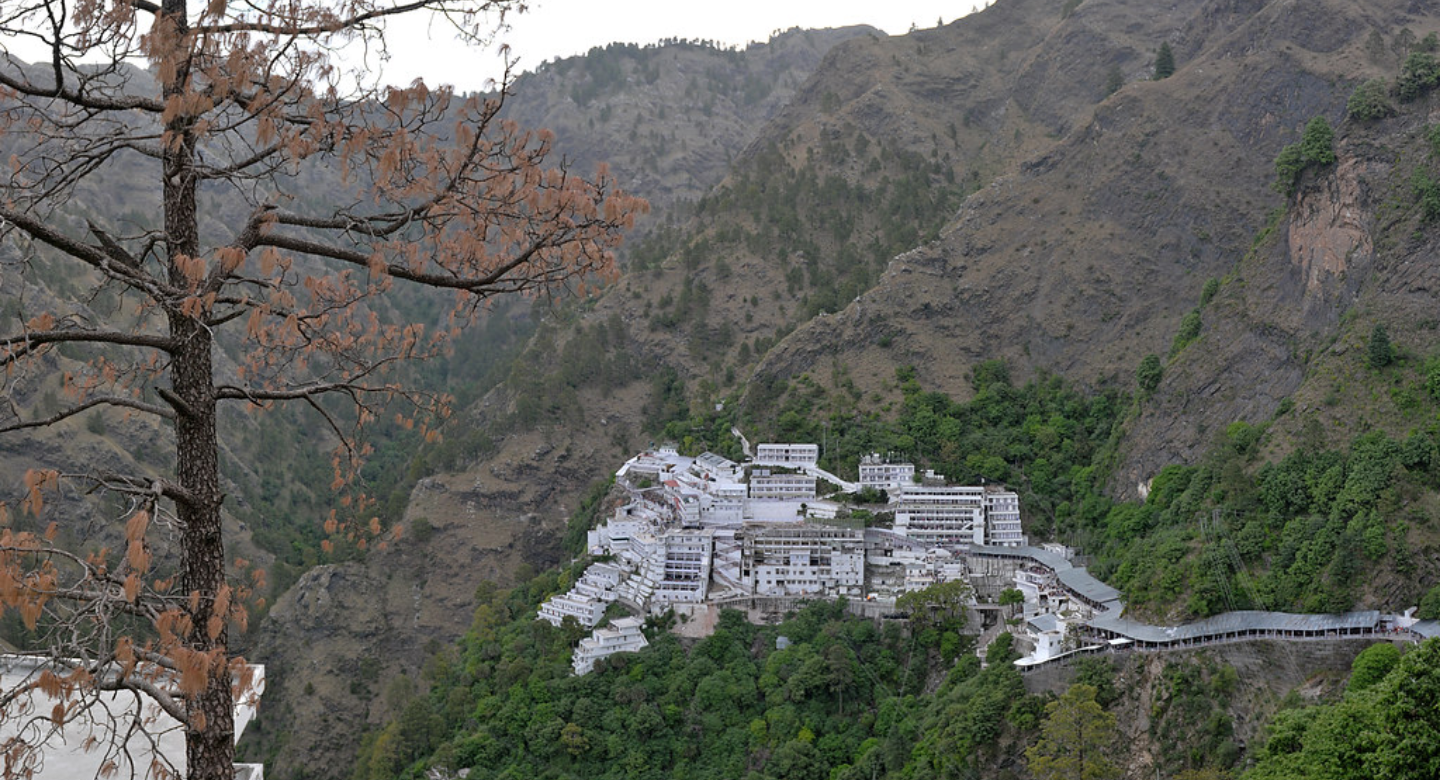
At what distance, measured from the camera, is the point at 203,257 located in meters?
4.05

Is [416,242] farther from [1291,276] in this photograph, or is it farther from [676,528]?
[1291,276]

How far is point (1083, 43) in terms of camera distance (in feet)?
200

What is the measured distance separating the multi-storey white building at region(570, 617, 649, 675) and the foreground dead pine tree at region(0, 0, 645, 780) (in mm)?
27599

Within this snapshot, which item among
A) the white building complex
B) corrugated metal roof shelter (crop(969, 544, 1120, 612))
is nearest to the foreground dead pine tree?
corrugated metal roof shelter (crop(969, 544, 1120, 612))

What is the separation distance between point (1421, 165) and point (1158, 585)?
561 inches

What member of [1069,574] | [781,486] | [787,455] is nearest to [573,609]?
[781,486]

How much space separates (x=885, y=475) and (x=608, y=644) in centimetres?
1047

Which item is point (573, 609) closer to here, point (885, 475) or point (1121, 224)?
point (885, 475)

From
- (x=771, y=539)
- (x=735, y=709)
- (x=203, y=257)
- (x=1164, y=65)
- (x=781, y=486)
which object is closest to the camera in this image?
(x=203, y=257)

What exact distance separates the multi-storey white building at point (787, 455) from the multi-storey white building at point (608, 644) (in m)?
8.79

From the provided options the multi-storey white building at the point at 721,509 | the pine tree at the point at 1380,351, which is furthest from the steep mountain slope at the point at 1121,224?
the pine tree at the point at 1380,351

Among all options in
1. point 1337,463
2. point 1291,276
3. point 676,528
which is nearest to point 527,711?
point 676,528

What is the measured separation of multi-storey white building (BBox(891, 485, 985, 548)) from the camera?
34.9 m

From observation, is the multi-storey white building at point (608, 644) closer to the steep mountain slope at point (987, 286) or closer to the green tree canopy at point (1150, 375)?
the steep mountain slope at point (987, 286)
